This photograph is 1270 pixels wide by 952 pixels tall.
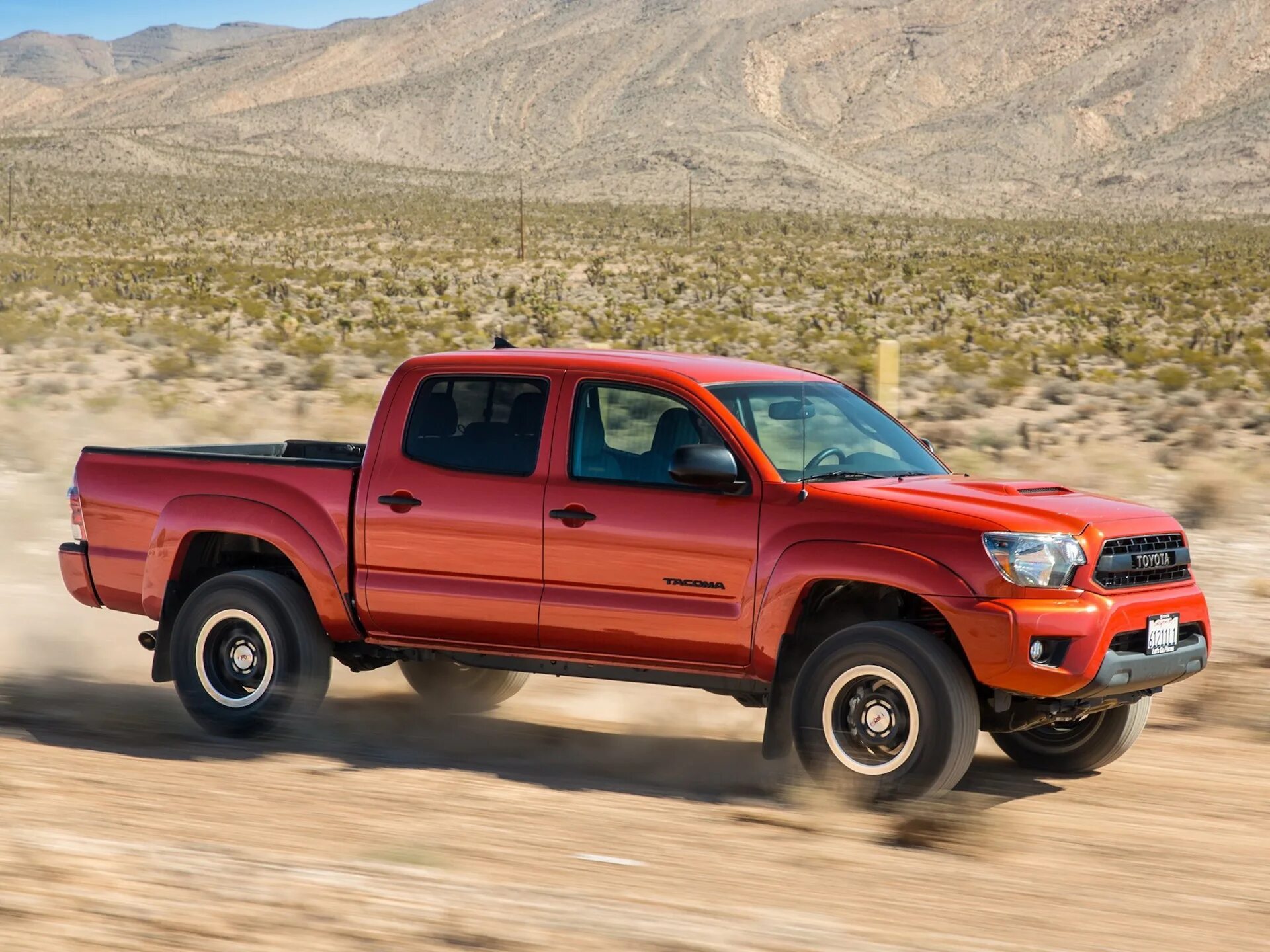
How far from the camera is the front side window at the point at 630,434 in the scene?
671 cm

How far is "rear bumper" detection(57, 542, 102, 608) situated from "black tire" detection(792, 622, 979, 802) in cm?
368

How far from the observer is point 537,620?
22.5ft

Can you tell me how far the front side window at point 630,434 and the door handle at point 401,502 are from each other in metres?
0.74

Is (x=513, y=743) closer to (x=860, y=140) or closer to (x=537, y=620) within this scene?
(x=537, y=620)

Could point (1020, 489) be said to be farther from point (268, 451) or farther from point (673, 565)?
point (268, 451)

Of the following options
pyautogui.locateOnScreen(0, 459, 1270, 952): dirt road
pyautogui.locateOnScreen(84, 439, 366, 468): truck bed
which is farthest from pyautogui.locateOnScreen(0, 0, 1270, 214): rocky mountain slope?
pyautogui.locateOnScreen(0, 459, 1270, 952): dirt road

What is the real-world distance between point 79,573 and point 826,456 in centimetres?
375

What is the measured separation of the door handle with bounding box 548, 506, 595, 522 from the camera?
6.70m

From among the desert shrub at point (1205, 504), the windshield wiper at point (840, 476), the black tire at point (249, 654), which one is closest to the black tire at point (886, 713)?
the windshield wiper at point (840, 476)

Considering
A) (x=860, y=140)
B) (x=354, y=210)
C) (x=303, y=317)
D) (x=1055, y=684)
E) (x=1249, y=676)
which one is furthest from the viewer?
(x=860, y=140)

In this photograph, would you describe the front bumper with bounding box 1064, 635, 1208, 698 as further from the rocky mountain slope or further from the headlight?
the rocky mountain slope

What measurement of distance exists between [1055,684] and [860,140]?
5822 inches

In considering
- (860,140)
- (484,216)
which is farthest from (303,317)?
(860,140)

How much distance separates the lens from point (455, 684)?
28.5ft
